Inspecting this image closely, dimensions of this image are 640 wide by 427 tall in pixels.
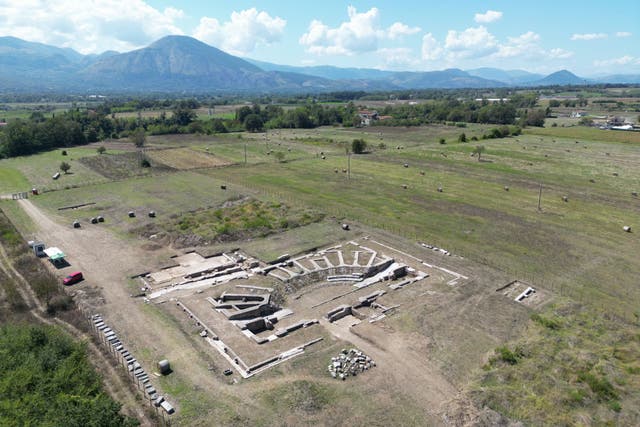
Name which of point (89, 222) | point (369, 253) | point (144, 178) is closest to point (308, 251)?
point (369, 253)

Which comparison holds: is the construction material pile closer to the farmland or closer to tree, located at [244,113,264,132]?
the farmland

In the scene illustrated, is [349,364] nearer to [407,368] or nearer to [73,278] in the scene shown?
[407,368]

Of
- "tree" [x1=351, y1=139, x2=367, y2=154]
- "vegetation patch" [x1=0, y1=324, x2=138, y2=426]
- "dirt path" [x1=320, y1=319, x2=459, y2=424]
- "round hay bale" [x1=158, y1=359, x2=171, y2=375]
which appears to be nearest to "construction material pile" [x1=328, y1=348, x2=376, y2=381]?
"dirt path" [x1=320, y1=319, x2=459, y2=424]

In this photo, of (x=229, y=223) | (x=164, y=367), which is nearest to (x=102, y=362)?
(x=164, y=367)

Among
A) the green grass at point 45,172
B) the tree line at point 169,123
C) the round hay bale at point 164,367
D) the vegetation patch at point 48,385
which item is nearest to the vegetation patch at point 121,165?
the green grass at point 45,172

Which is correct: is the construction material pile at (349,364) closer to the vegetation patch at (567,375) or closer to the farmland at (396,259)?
the farmland at (396,259)

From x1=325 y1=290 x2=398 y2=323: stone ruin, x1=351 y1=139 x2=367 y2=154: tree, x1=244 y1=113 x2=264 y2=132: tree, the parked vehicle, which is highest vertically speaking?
x1=244 y1=113 x2=264 y2=132: tree
